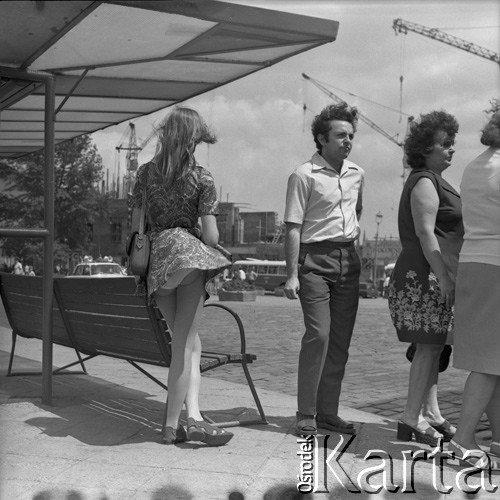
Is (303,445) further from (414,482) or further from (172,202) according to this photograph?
(172,202)

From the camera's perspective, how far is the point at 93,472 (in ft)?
12.7

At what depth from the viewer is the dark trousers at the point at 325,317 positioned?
489 centimetres

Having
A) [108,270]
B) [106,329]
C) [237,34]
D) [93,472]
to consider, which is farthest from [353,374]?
[108,270]

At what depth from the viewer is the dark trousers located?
489 centimetres

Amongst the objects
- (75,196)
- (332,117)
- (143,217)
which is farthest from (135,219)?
(75,196)

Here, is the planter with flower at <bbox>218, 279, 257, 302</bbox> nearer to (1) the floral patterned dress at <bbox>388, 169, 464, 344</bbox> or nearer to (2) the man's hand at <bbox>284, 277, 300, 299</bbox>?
(2) the man's hand at <bbox>284, 277, 300, 299</bbox>

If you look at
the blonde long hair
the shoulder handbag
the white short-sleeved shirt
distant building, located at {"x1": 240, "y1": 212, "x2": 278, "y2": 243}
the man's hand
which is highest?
the blonde long hair

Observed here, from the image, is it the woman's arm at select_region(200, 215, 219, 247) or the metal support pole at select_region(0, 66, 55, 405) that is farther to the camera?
the metal support pole at select_region(0, 66, 55, 405)

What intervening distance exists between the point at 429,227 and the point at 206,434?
5.16ft

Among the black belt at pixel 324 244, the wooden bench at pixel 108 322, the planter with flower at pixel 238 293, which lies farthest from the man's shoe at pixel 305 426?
the planter with flower at pixel 238 293

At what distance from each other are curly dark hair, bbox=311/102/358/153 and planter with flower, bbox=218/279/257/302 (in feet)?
79.7

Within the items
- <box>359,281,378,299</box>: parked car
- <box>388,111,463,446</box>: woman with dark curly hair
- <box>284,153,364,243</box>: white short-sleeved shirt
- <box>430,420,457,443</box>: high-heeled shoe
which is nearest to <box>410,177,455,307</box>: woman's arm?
<box>388,111,463,446</box>: woman with dark curly hair

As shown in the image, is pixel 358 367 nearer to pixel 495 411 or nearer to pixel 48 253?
pixel 48 253

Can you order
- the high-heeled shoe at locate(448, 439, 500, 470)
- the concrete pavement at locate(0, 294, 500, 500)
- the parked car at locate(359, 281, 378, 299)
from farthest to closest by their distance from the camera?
1. the parked car at locate(359, 281, 378, 299)
2. the high-heeled shoe at locate(448, 439, 500, 470)
3. the concrete pavement at locate(0, 294, 500, 500)
